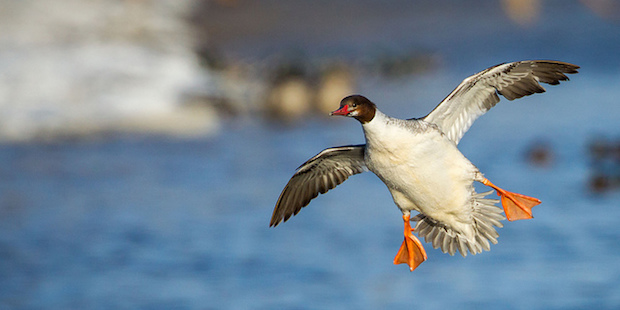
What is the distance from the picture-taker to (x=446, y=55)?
42594 millimetres

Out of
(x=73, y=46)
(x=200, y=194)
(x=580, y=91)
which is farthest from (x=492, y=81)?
(x=580, y=91)

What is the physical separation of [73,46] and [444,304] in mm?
16498

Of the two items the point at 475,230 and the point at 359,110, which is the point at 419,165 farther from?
the point at 475,230

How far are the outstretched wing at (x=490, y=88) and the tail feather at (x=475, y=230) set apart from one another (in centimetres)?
54

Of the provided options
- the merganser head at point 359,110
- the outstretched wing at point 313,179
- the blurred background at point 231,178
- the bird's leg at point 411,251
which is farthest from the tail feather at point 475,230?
the blurred background at point 231,178

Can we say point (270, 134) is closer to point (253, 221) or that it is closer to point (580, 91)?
point (253, 221)

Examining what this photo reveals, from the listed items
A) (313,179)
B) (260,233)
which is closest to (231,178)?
(260,233)

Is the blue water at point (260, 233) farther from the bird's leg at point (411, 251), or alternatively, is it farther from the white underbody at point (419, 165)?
the white underbody at point (419, 165)

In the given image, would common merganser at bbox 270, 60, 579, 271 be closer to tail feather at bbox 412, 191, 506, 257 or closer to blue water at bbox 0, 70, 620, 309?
tail feather at bbox 412, 191, 506, 257

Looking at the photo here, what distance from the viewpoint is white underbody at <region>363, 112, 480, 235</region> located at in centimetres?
532

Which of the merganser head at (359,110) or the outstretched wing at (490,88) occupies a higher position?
the outstretched wing at (490,88)

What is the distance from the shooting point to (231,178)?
957 inches

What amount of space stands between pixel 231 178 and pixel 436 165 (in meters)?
19.0

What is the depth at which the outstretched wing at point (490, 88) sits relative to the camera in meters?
5.75
